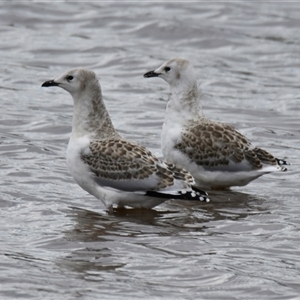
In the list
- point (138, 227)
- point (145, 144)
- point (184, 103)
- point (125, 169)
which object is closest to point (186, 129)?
point (184, 103)

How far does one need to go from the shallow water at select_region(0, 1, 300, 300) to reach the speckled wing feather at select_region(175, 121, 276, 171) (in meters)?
0.37

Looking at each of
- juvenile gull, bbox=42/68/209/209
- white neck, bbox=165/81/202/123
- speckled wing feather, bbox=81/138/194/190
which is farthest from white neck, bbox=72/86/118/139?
white neck, bbox=165/81/202/123

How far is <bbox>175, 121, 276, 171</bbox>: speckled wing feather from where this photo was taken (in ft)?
36.4

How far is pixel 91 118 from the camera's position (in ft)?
34.1

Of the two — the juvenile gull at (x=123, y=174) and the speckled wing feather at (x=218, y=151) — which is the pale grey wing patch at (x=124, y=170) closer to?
the juvenile gull at (x=123, y=174)

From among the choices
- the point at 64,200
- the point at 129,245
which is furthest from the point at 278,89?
the point at 129,245

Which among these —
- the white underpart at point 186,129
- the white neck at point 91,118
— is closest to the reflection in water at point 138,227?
the white underpart at point 186,129

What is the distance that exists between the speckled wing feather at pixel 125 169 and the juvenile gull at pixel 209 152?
984mm

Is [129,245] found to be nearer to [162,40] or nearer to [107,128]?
Result: [107,128]

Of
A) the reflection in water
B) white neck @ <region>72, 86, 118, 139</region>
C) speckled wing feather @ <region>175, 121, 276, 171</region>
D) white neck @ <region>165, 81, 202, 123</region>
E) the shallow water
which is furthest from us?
white neck @ <region>165, 81, 202, 123</region>

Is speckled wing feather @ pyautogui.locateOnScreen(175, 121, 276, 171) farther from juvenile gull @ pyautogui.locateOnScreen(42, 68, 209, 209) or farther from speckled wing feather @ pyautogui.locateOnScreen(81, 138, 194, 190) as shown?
speckled wing feather @ pyautogui.locateOnScreen(81, 138, 194, 190)

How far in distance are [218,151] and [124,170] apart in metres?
1.45

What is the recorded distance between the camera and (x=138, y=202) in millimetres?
10148

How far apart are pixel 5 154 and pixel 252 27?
10.2 metres
